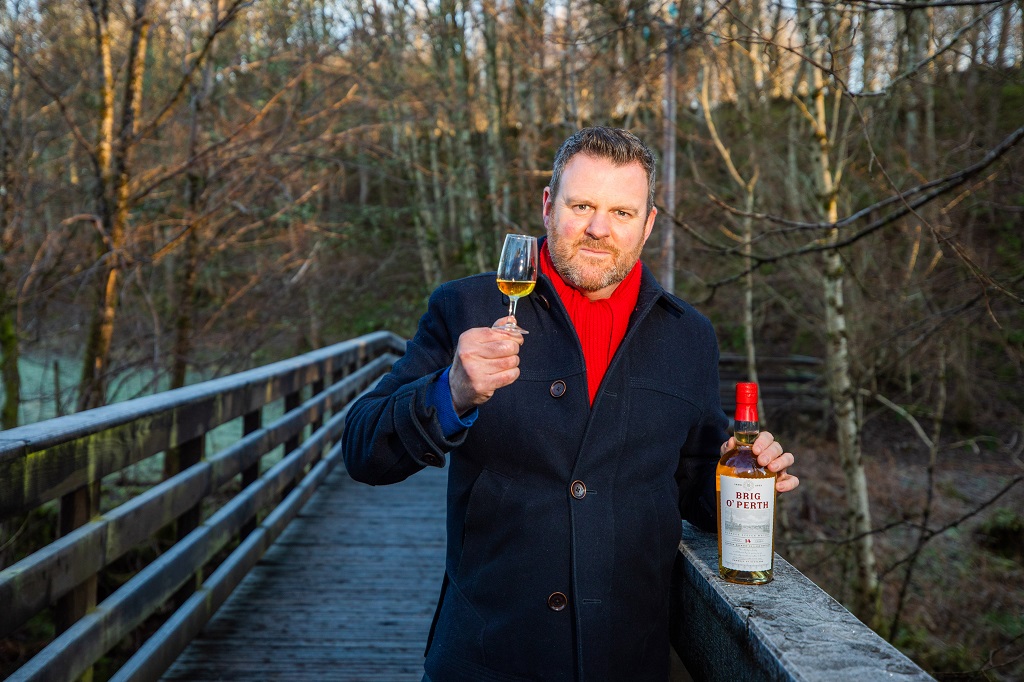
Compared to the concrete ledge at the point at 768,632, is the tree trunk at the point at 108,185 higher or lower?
higher

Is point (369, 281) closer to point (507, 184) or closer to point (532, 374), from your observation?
point (507, 184)

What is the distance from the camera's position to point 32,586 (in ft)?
7.29

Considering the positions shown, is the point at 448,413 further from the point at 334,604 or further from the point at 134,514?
the point at 334,604

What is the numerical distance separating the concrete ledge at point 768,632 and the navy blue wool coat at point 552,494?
79 millimetres

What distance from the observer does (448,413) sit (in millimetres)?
1903

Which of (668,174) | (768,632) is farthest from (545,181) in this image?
(768,632)

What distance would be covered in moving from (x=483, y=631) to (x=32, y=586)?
117 centimetres

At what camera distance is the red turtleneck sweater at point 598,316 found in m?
2.20

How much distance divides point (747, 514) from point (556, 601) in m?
0.46

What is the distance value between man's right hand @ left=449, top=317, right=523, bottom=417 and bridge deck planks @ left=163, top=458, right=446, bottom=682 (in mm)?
2223

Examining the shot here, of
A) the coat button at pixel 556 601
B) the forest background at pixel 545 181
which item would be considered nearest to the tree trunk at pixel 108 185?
the forest background at pixel 545 181

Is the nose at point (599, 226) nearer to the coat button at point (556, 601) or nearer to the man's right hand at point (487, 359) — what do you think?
the man's right hand at point (487, 359)

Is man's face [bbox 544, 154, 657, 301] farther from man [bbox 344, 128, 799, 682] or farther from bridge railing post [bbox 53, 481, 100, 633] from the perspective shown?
bridge railing post [bbox 53, 481, 100, 633]

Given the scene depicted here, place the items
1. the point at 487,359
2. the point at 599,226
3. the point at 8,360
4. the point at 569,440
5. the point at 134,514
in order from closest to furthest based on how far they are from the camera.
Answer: the point at 487,359 → the point at 569,440 → the point at 599,226 → the point at 134,514 → the point at 8,360
